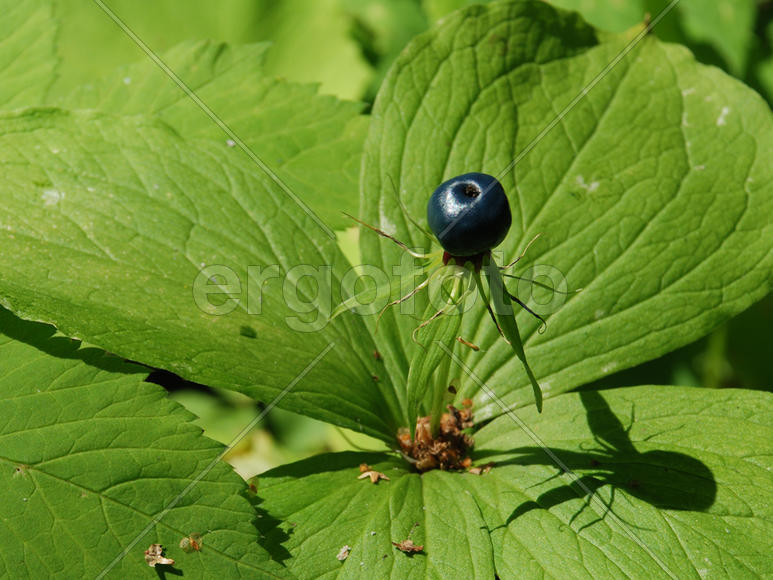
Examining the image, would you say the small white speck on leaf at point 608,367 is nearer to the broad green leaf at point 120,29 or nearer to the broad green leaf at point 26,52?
the broad green leaf at point 26,52

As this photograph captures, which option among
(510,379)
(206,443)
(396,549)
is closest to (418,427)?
(510,379)

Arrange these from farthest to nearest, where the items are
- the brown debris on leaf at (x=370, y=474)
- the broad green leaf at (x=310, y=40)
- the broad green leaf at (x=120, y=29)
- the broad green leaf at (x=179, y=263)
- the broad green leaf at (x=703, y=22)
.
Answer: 1. the broad green leaf at (x=310, y=40)
2. the broad green leaf at (x=120, y=29)
3. the broad green leaf at (x=703, y=22)
4. the brown debris on leaf at (x=370, y=474)
5. the broad green leaf at (x=179, y=263)

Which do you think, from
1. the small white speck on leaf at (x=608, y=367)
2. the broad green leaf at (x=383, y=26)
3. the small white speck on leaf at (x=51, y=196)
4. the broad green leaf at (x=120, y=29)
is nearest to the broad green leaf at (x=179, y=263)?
the small white speck on leaf at (x=51, y=196)

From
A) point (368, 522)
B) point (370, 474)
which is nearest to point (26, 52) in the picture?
point (370, 474)

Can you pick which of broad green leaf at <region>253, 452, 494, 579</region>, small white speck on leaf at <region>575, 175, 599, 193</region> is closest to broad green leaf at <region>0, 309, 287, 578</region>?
broad green leaf at <region>253, 452, 494, 579</region>

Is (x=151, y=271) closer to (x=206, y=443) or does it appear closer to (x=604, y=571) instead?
(x=206, y=443)
